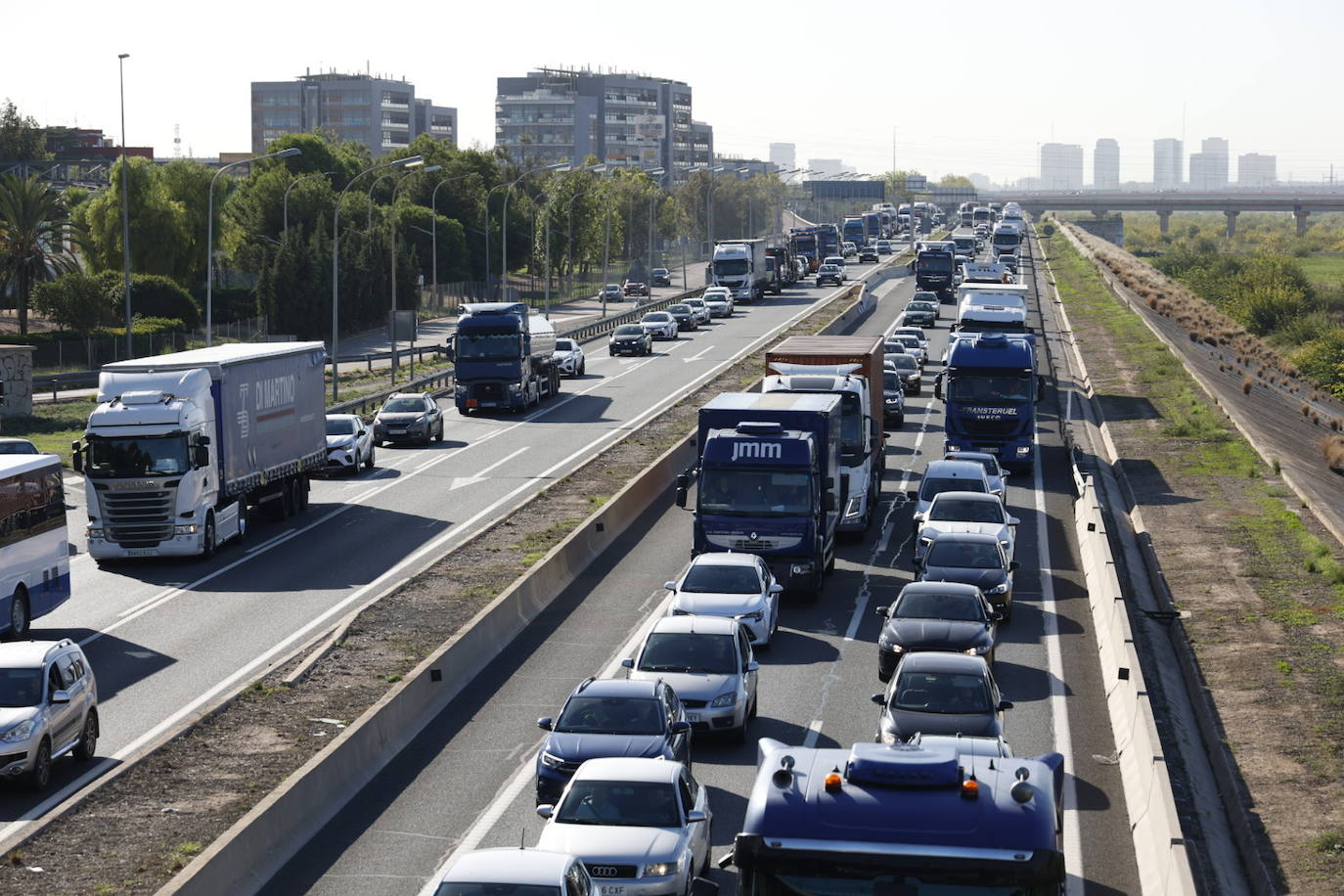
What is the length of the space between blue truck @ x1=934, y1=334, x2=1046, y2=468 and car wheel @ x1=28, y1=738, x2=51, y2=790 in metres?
28.6

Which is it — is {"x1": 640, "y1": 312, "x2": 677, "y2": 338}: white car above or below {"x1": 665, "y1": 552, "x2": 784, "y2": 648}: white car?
above

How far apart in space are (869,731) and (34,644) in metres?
10.7

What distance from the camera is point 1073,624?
29484mm

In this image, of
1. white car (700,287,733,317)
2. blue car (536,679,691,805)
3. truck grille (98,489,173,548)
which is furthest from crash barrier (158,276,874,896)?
white car (700,287,733,317)

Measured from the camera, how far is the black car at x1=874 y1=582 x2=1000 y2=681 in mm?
24547

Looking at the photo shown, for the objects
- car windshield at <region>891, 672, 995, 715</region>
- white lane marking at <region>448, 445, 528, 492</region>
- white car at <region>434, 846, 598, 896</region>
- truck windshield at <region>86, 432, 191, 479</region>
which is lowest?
white lane marking at <region>448, 445, 528, 492</region>

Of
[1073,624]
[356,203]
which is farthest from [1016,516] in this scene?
[356,203]

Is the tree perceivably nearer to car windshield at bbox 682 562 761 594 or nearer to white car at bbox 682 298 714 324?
white car at bbox 682 298 714 324

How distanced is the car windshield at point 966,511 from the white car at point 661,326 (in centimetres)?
5706

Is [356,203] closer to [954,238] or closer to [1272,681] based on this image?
[954,238]

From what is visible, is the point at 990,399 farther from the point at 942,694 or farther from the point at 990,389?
the point at 942,694

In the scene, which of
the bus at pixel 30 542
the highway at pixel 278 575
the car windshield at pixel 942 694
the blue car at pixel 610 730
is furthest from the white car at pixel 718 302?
the blue car at pixel 610 730

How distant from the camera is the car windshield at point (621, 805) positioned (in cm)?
1562

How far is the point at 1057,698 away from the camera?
24453mm
